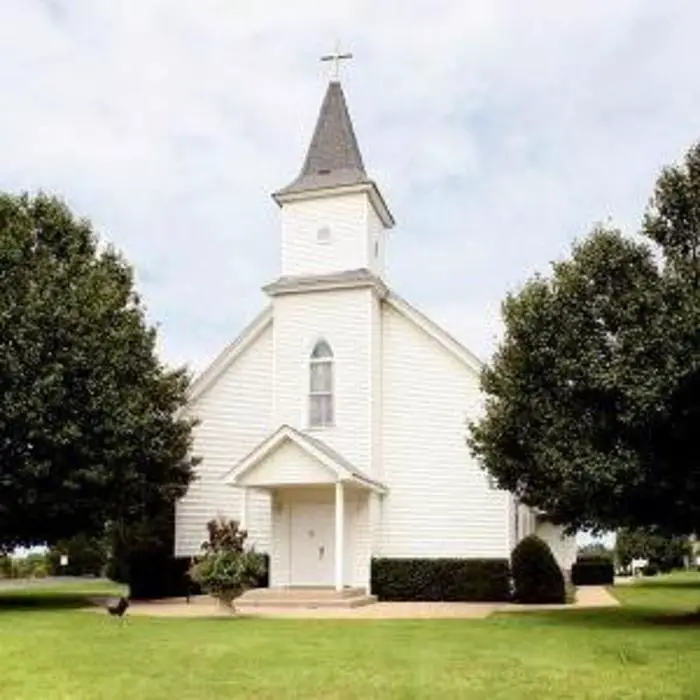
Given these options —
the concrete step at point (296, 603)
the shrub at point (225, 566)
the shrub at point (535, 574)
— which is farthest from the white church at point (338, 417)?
the shrub at point (225, 566)

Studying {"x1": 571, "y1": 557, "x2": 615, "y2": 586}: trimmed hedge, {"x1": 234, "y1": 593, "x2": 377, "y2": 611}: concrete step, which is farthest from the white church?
{"x1": 571, "y1": 557, "x2": 615, "y2": 586}: trimmed hedge

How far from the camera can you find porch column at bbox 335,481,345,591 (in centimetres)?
2958

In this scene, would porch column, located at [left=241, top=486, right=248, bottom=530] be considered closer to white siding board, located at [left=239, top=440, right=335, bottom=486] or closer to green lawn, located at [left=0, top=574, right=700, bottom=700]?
white siding board, located at [left=239, top=440, right=335, bottom=486]

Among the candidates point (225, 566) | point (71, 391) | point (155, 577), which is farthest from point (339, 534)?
point (71, 391)

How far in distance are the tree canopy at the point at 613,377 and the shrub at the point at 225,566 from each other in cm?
645

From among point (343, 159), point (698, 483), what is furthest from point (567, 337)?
point (343, 159)

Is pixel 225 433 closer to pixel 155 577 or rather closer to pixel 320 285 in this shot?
pixel 155 577

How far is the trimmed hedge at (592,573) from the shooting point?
4825 cm

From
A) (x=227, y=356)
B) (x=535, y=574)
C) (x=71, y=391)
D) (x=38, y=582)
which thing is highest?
(x=227, y=356)

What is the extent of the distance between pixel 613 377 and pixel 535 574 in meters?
10.7

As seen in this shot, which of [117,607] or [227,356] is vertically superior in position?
[227,356]

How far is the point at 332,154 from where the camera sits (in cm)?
3562

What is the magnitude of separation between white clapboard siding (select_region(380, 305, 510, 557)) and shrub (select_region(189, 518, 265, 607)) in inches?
304

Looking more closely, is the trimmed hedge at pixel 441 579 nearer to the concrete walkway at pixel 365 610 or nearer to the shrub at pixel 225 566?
the concrete walkway at pixel 365 610
